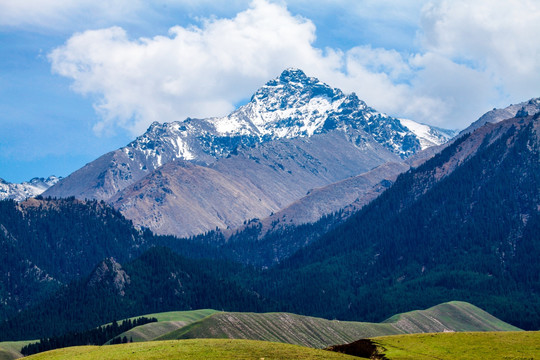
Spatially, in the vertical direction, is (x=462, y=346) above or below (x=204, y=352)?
below

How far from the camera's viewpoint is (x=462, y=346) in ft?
416

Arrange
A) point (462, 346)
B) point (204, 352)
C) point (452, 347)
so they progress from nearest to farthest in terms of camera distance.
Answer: point (204, 352)
point (452, 347)
point (462, 346)

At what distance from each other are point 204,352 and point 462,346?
38.9 meters

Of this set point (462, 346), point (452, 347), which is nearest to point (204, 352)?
point (452, 347)

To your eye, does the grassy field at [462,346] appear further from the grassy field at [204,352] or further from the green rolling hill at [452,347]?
the grassy field at [204,352]

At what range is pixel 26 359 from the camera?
143250 millimetres

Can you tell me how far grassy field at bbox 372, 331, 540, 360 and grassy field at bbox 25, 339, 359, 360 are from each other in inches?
424

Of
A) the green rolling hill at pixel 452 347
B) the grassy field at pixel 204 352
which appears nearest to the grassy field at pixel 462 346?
the green rolling hill at pixel 452 347

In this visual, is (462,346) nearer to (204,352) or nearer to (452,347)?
(452,347)

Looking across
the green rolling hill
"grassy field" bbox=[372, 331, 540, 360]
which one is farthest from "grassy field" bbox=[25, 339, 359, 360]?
"grassy field" bbox=[372, 331, 540, 360]

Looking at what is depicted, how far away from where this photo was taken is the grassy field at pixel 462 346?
119 metres

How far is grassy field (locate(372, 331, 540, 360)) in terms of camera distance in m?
119

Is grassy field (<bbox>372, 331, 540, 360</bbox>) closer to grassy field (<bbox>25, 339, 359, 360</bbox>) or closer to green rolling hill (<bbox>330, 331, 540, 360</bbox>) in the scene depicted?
green rolling hill (<bbox>330, 331, 540, 360</bbox>)

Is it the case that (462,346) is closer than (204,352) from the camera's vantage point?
No
